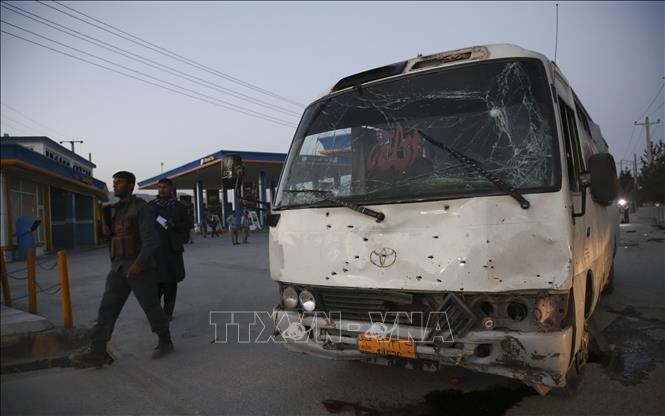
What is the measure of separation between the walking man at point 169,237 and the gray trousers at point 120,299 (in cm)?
100

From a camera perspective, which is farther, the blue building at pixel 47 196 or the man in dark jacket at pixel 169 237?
the blue building at pixel 47 196

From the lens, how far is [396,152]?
3.25 m

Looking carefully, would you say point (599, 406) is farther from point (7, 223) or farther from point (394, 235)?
point (7, 223)

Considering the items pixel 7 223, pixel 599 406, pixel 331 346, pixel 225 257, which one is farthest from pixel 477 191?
pixel 7 223

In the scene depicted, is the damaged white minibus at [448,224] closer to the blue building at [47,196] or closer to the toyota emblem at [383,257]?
the toyota emblem at [383,257]

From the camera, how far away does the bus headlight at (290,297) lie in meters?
3.39

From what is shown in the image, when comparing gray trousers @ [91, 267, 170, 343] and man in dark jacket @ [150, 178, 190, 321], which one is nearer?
gray trousers @ [91, 267, 170, 343]

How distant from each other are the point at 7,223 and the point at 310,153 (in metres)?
16.6

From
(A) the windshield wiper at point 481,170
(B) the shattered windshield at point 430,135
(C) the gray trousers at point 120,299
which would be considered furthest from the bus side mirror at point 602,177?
(C) the gray trousers at point 120,299

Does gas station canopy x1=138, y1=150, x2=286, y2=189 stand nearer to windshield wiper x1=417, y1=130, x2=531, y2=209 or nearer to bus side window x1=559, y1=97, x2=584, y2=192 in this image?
bus side window x1=559, y1=97, x2=584, y2=192

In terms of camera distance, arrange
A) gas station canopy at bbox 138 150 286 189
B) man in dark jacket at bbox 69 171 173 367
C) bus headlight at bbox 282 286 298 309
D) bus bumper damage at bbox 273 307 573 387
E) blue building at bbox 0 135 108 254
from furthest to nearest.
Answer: gas station canopy at bbox 138 150 286 189 < blue building at bbox 0 135 108 254 < man in dark jacket at bbox 69 171 173 367 < bus headlight at bbox 282 286 298 309 < bus bumper damage at bbox 273 307 573 387

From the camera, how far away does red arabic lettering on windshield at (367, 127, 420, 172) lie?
125 inches

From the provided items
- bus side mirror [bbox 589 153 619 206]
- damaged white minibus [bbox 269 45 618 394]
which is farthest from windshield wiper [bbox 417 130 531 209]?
bus side mirror [bbox 589 153 619 206]

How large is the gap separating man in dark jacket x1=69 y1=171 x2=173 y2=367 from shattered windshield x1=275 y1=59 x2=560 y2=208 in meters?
1.67
